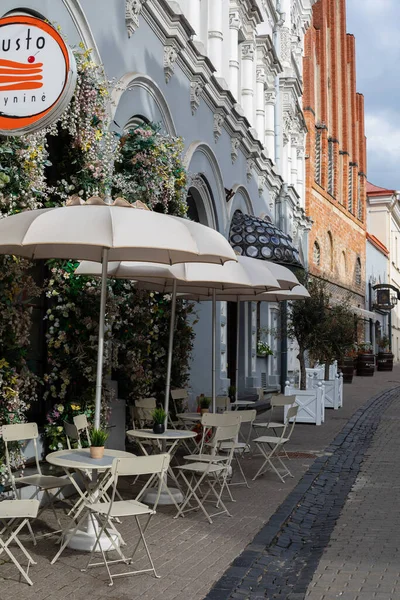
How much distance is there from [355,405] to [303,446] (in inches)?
318

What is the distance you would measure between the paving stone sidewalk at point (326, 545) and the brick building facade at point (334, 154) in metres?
21.0

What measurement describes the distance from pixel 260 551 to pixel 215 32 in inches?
472

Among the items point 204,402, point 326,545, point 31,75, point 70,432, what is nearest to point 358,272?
point 204,402

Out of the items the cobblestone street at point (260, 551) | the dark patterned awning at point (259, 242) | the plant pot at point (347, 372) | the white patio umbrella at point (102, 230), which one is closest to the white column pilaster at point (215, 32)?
the dark patterned awning at point (259, 242)

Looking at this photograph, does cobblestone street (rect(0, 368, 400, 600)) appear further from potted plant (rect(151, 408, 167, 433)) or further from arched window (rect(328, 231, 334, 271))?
arched window (rect(328, 231, 334, 271))

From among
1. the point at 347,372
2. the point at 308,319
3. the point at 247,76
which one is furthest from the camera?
the point at 347,372

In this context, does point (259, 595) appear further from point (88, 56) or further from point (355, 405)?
point (355, 405)

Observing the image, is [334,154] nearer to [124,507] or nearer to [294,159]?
[294,159]

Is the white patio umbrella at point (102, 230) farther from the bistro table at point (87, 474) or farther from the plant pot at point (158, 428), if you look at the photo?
the plant pot at point (158, 428)

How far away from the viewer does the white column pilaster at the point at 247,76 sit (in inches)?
753

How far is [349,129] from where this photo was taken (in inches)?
1519

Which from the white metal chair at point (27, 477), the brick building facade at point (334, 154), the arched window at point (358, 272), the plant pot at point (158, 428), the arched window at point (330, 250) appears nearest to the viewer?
the white metal chair at point (27, 477)

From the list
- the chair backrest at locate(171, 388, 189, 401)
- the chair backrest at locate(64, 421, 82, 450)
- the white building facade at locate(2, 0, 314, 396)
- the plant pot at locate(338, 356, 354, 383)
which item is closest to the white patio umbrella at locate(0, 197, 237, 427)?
the chair backrest at locate(64, 421, 82, 450)

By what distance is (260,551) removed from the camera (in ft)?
20.2
